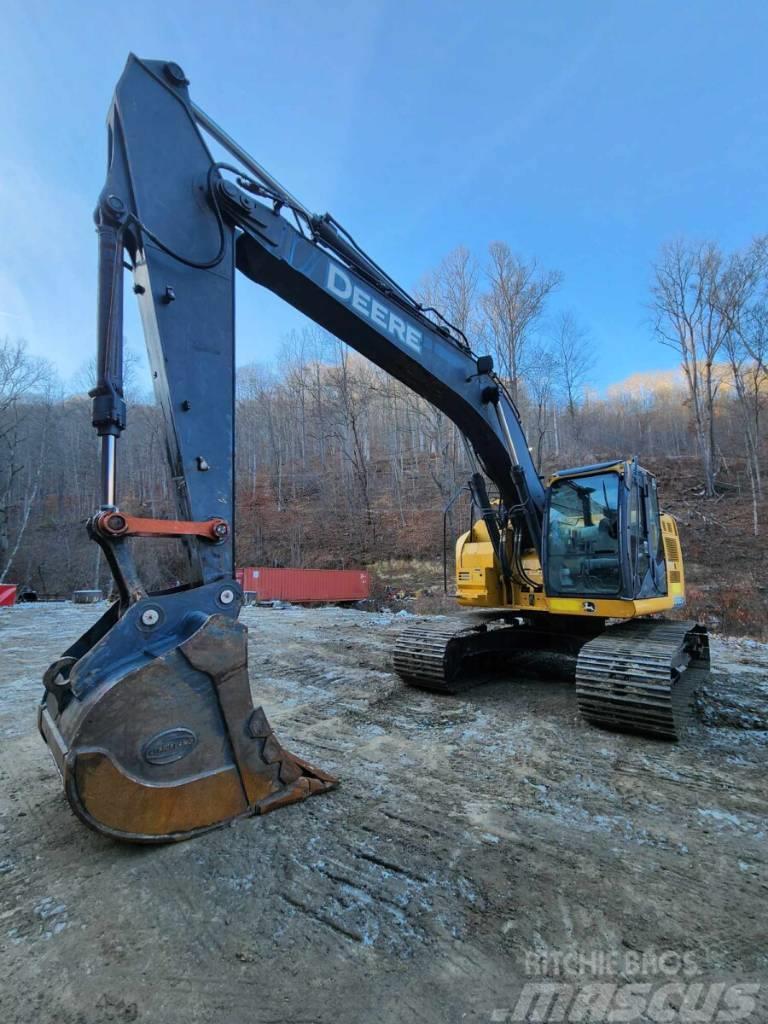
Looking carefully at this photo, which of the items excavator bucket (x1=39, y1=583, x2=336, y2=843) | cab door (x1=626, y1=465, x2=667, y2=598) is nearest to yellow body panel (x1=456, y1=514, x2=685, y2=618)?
cab door (x1=626, y1=465, x2=667, y2=598)

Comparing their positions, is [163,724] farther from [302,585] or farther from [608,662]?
[302,585]

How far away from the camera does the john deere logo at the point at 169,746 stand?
226cm

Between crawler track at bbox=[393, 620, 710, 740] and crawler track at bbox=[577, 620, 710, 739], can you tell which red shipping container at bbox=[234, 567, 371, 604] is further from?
crawler track at bbox=[577, 620, 710, 739]

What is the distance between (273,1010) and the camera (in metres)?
1.64

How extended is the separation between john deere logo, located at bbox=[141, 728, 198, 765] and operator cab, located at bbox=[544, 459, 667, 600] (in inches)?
150

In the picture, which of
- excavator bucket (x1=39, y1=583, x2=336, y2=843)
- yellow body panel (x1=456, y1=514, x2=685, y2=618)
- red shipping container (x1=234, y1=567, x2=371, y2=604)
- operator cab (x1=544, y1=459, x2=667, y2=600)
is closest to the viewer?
excavator bucket (x1=39, y1=583, x2=336, y2=843)

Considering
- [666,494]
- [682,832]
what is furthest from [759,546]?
[682,832]

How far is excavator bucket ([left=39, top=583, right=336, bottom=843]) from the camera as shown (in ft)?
7.06

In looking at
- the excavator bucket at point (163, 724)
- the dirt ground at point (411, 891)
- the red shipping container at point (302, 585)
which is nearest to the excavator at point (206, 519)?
the excavator bucket at point (163, 724)

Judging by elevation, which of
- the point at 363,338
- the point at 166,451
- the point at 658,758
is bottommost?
the point at 658,758

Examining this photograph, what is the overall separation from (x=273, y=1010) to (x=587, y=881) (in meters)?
1.42

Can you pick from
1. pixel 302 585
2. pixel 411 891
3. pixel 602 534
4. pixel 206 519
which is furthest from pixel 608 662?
pixel 302 585

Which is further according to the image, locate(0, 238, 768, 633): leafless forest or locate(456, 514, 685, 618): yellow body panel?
locate(0, 238, 768, 633): leafless forest

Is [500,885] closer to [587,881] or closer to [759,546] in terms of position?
[587,881]
